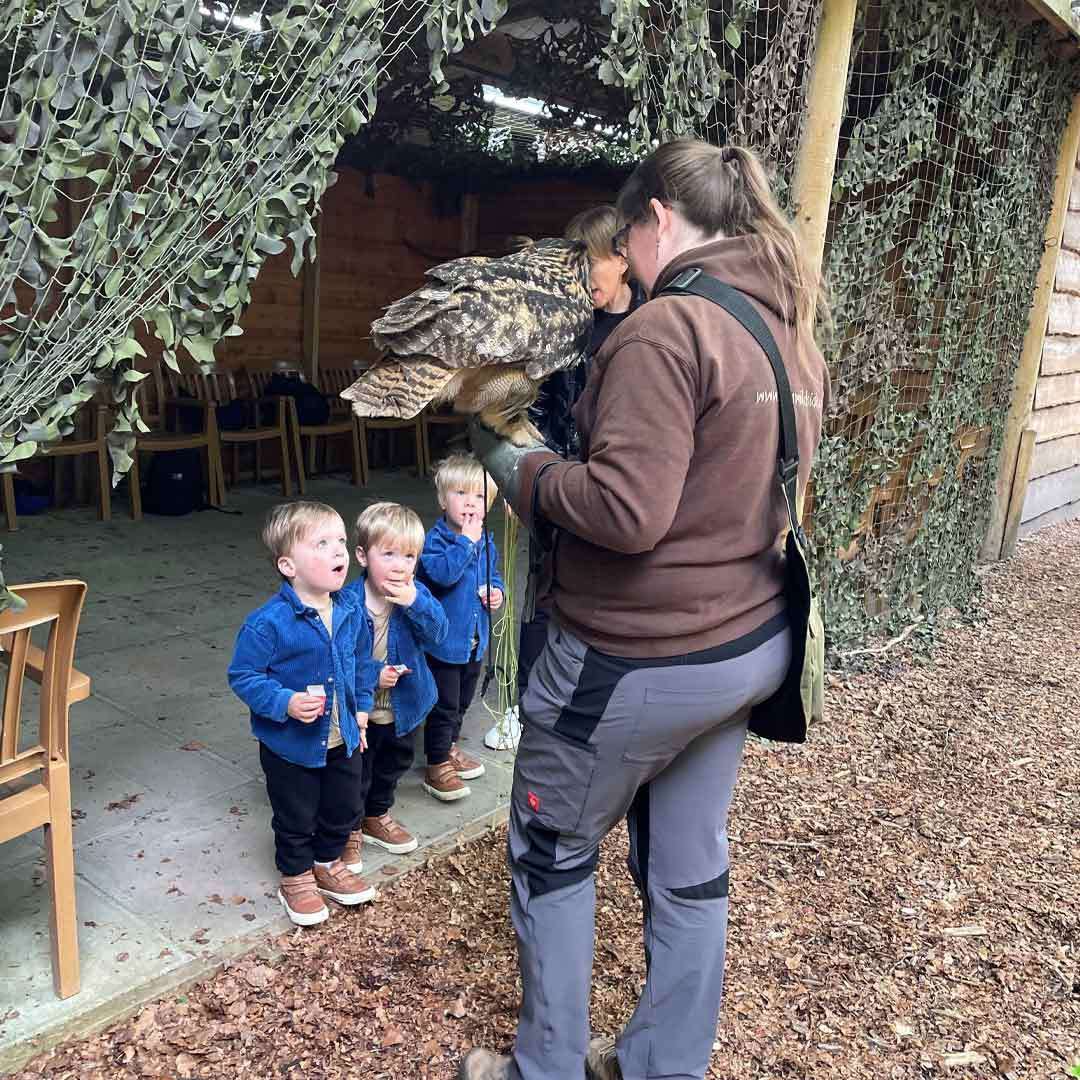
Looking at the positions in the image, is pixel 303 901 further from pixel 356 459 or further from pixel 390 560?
pixel 356 459

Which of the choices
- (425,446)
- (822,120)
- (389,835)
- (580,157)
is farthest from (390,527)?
(580,157)

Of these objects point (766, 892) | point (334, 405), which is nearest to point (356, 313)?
point (334, 405)

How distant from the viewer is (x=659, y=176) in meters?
1.74

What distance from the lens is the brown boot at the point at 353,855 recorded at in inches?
110

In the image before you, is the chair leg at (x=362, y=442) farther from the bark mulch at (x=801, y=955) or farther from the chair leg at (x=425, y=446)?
the bark mulch at (x=801, y=955)

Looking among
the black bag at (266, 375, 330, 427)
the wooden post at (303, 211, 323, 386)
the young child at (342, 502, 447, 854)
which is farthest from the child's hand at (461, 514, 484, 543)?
the wooden post at (303, 211, 323, 386)

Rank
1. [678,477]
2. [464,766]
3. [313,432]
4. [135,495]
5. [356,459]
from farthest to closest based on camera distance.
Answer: [356,459]
[313,432]
[135,495]
[464,766]
[678,477]

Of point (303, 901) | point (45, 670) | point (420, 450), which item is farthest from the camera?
point (420, 450)

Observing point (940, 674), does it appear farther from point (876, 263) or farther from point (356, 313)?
point (356, 313)

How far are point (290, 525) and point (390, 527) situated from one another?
11.3 inches

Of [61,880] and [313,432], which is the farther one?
[313,432]

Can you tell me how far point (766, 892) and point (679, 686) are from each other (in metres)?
1.61

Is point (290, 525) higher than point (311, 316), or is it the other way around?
point (311, 316)

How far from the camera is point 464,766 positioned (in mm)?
3467
